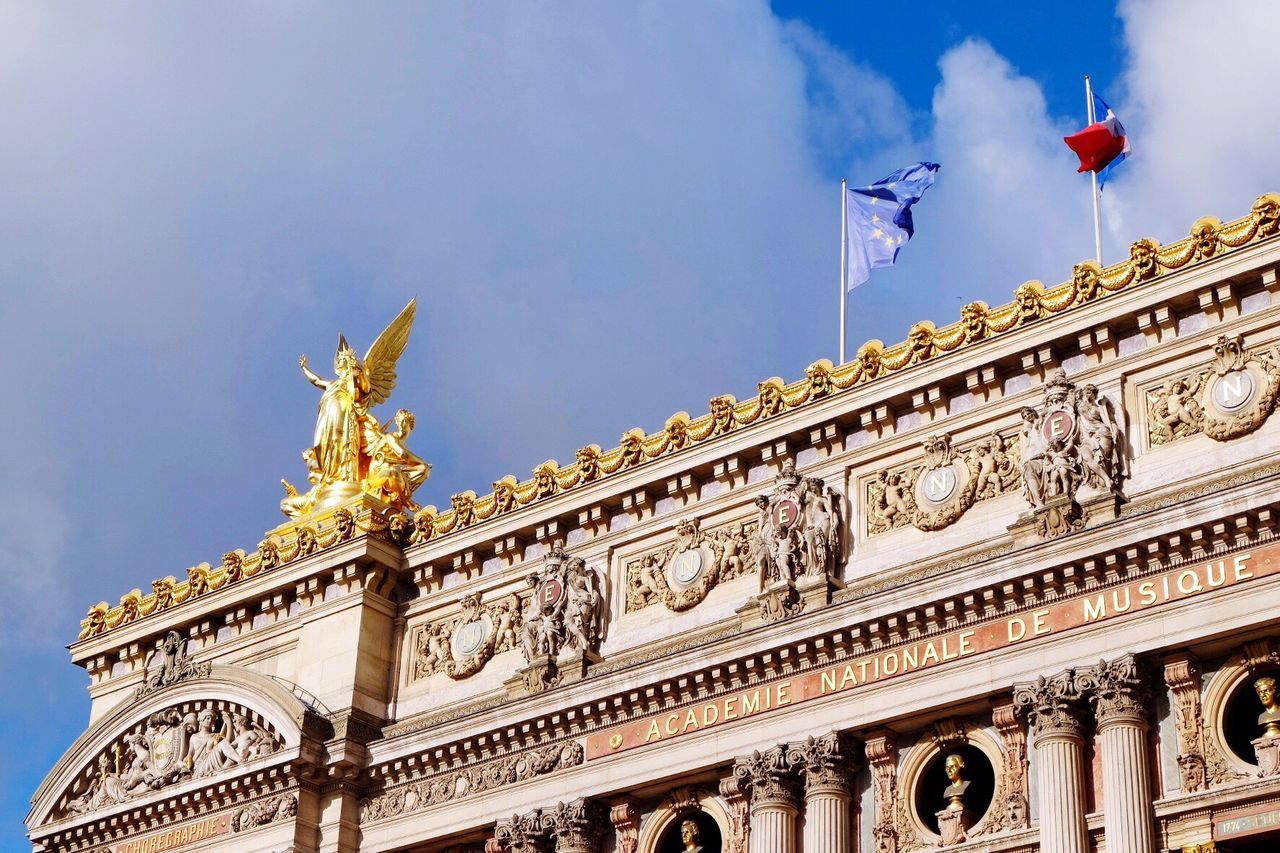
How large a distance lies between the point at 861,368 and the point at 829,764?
6049 millimetres

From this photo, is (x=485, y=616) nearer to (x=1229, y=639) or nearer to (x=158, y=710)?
(x=158, y=710)

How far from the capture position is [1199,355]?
99.6ft

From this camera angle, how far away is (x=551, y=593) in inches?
1414

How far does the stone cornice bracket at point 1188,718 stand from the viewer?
27.8 metres

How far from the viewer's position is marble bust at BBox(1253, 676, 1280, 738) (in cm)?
2769

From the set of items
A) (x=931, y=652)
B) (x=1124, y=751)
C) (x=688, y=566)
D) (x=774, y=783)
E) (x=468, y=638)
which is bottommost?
(x=1124, y=751)

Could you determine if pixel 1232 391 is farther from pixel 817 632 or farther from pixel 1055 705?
pixel 817 632

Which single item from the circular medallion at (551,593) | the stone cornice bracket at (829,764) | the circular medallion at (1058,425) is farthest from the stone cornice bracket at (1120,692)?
the circular medallion at (551,593)

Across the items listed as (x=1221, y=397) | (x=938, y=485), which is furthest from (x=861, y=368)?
(x=1221, y=397)

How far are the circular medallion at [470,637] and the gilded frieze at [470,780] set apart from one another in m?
2.26

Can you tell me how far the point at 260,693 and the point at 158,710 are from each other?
107 inches

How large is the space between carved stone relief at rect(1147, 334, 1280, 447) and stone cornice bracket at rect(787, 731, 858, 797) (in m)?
5.90

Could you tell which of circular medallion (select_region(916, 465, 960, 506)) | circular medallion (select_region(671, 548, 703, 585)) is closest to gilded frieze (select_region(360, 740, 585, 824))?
circular medallion (select_region(671, 548, 703, 585))

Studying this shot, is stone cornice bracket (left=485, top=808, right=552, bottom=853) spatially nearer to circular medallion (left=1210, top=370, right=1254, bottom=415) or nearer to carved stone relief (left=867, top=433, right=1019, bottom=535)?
carved stone relief (left=867, top=433, right=1019, bottom=535)
